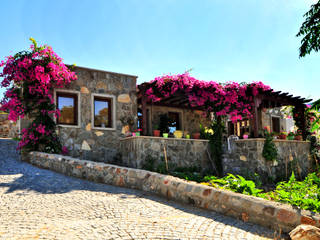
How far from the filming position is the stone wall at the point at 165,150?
29.5ft

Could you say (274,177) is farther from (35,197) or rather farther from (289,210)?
(35,197)

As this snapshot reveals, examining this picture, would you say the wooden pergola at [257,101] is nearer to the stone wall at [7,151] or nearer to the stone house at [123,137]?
the stone house at [123,137]

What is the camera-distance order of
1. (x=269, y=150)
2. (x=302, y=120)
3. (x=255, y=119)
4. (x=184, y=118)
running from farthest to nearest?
1. (x=184, y=118)
2. (x=302, y=120)
3. (x=255, y=119)
4. (x=269, y=150)

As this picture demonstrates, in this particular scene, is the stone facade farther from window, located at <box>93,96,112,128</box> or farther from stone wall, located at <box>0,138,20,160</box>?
stone wall, located at <box>0,138,20,160</box>

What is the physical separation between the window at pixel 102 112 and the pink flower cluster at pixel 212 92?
1.62 metres

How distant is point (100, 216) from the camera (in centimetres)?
400

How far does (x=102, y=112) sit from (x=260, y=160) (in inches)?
232

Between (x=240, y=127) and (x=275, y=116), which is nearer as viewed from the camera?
(x=240, y=127)

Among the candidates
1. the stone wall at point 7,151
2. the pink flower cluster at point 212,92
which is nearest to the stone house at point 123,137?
the pink flower cluster at point 212,92

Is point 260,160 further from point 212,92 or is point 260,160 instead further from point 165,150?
point 165,150

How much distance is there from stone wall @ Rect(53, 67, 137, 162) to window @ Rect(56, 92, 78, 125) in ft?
0.76

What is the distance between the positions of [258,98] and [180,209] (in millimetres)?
7426

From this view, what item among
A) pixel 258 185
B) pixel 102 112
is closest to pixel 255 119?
pixel 258 185

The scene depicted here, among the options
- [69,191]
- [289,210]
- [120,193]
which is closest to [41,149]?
[69,191]
